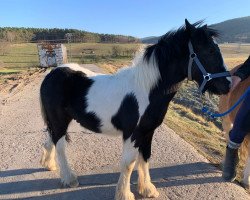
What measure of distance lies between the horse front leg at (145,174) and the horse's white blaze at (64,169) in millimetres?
931

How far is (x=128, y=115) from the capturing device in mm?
3904

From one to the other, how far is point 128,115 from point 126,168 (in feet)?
2.17

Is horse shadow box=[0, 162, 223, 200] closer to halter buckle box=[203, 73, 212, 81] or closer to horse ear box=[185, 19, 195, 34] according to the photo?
halter buckle box=[203, 73, 212, 81]

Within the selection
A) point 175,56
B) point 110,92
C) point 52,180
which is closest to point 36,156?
point 52,180

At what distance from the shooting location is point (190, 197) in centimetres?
427

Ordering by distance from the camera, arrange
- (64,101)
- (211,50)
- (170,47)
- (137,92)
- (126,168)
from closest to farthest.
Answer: (211,50)
(170,47)
(137,92)
(126,168)
(64,101)

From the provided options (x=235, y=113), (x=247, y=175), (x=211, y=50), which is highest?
(x=211, y=50)

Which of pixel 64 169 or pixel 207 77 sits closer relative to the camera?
pixel 207 77

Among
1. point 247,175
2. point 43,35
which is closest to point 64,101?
point 247,175

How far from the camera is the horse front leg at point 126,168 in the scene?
3.97 meters

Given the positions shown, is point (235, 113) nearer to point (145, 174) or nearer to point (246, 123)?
point (246, 123)

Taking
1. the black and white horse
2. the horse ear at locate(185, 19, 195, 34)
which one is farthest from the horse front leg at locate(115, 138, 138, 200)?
the horse ear at locate(185, 19, 195, 34)

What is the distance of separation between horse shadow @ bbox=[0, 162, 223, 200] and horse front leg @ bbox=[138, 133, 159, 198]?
0.49 ft

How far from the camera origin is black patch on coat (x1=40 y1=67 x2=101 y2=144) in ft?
14.4
